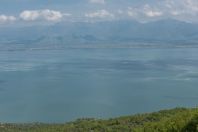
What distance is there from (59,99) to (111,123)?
2935 cm

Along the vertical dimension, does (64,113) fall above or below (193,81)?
below

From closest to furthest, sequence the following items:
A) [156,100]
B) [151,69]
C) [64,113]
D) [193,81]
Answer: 1. [64,113]
2. [156,100]
3. [193,81]
4. [151,69]

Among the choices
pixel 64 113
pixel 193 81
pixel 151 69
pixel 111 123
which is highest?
pixel 151 69

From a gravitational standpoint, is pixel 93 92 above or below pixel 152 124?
above

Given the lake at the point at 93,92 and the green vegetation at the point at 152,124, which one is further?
the lake at the point at 93,92

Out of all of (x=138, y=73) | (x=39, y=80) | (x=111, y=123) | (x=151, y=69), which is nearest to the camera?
(x=111, y=123)

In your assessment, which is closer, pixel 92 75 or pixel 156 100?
pixel 156 100

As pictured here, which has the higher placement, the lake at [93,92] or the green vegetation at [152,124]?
the lake at [93,92]

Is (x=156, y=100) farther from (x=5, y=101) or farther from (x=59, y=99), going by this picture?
(x=5, y=101)

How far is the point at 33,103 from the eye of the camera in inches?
1619

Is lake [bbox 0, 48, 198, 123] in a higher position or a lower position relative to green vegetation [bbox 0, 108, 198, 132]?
higher

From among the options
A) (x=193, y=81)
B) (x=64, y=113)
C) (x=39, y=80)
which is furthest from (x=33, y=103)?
(x=193, y=81)

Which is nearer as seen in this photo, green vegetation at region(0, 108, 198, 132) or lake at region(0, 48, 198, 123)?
green vegetation at region(0, 108, 198, 132)

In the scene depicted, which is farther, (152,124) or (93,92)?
(93,92)
